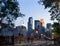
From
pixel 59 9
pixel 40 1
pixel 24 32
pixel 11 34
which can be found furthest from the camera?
pixel 24 32

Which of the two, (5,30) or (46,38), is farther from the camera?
(46,38)

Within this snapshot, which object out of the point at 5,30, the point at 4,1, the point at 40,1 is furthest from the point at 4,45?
the point at 40,1

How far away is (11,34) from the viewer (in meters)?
12.3

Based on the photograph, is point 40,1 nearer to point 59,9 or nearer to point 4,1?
point 59,9

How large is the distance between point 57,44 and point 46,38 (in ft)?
3.97

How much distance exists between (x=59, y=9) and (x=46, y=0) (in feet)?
2.89

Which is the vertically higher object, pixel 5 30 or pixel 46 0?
pixel 46 0

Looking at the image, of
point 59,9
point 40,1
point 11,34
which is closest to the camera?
point 59,9

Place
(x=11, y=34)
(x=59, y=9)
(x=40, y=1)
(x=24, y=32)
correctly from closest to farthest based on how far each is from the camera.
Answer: (x=59, y=9), (x=40, y=1), (x=11, y=34), (x=24, y=32)

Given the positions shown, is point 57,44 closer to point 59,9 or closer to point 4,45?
point 59,9

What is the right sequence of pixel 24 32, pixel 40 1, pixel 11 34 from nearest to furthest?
pixel 40 1 < pixel 11 34 < pixel 24 32

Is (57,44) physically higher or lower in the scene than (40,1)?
lower

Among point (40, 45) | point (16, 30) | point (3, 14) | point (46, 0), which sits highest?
point (46, 0)

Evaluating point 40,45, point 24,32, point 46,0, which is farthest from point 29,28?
point 46,0
